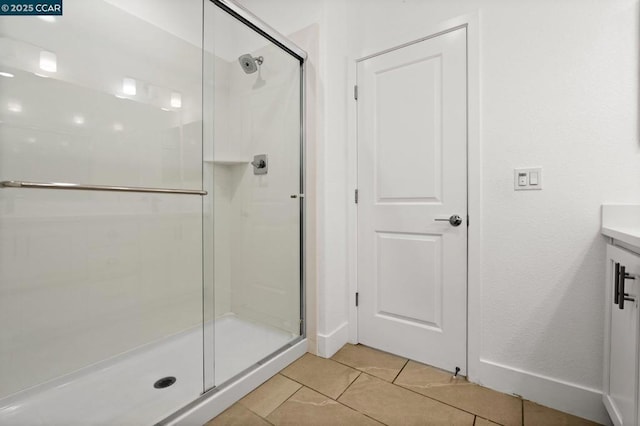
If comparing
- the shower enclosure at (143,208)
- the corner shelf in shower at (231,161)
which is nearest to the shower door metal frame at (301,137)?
→ the shower enclosure at (143,208)

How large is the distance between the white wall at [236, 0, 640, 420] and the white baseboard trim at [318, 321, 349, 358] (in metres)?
0.75

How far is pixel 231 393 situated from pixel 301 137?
1454mm

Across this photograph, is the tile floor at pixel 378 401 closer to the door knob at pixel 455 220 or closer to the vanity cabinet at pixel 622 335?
the vanity cabinet at pixel 622 335

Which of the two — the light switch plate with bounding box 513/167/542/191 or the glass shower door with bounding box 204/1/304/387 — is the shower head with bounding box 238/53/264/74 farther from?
the light switch plate with bounding box 513/167/542/191

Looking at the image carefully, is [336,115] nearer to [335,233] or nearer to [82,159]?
[335,233]

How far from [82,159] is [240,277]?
1099 mm

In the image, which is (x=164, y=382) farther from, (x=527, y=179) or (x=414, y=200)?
(x=527, y=179)

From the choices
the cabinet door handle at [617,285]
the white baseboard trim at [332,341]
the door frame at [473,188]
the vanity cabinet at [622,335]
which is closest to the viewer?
the vanity cabinet at [622,335]

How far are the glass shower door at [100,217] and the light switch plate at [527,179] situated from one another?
1.77 meters

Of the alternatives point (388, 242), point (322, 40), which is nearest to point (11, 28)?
point (322, 40)

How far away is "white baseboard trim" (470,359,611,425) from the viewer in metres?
1.22

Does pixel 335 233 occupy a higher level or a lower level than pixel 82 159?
lower

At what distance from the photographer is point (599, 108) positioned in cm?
121

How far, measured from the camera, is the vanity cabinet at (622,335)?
885mm
